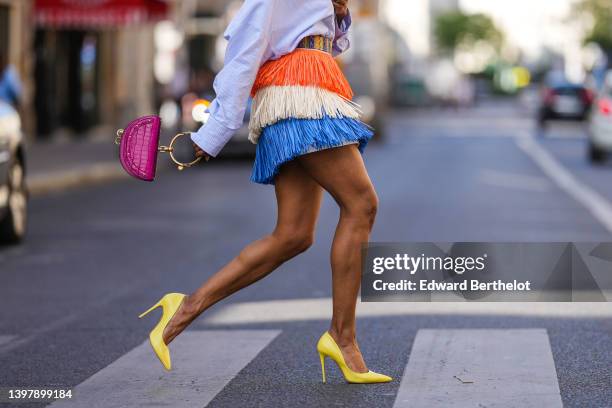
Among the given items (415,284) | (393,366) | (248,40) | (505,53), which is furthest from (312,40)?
(505,53)

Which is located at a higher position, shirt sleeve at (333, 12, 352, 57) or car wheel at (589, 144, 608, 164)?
shirt sleeve at (333, 12, 352, 57)

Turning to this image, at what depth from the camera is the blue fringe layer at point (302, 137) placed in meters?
5.34

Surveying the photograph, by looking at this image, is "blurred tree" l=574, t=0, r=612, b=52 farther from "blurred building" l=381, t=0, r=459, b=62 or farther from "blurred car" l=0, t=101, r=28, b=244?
"blurred car" l=0, t=101, r=28, b=244

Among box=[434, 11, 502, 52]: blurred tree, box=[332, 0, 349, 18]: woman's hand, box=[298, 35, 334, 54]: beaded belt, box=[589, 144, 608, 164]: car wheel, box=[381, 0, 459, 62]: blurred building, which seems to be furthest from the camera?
box=[434, 11, 502, 52]: blurred tree

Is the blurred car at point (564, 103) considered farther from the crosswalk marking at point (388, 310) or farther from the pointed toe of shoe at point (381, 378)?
the pointed toe of shoe at point (381, 378)

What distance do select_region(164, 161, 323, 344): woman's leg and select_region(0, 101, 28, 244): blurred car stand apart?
18.2ft

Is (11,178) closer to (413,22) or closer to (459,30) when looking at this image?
(413,22)

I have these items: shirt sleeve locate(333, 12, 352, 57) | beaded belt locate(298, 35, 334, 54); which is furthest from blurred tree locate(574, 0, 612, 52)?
beaded belt locate(298, 35, 334, 54)

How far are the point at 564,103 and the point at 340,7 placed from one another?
138 feet

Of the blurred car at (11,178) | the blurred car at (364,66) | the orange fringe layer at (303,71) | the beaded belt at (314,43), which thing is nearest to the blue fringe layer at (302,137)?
the orange fringe layer at (303,71)

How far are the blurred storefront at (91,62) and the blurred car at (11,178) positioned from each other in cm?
1688

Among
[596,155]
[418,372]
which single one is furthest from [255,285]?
[596,155]

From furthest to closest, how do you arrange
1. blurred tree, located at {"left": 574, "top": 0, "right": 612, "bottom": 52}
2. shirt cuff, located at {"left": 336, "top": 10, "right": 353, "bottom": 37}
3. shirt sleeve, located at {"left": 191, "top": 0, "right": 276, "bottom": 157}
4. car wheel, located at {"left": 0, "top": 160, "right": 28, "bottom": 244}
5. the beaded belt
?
blurred tree, located at {"left": 574, "top": 0, "right": 612, "bottom": 52}
car wheel, located at {"left": 0, "top": 160, "right": 28, "bottom": 244}
shirt cuff, located at {"left": 336, "top": 10, "right": 353, "bottom": 37}
the beaded belt
shirt sleeve, located at {"left": 191, "top": 0, "right": 276, "bottom": 157}

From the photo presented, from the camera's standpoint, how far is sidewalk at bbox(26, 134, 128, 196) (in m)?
19.3
